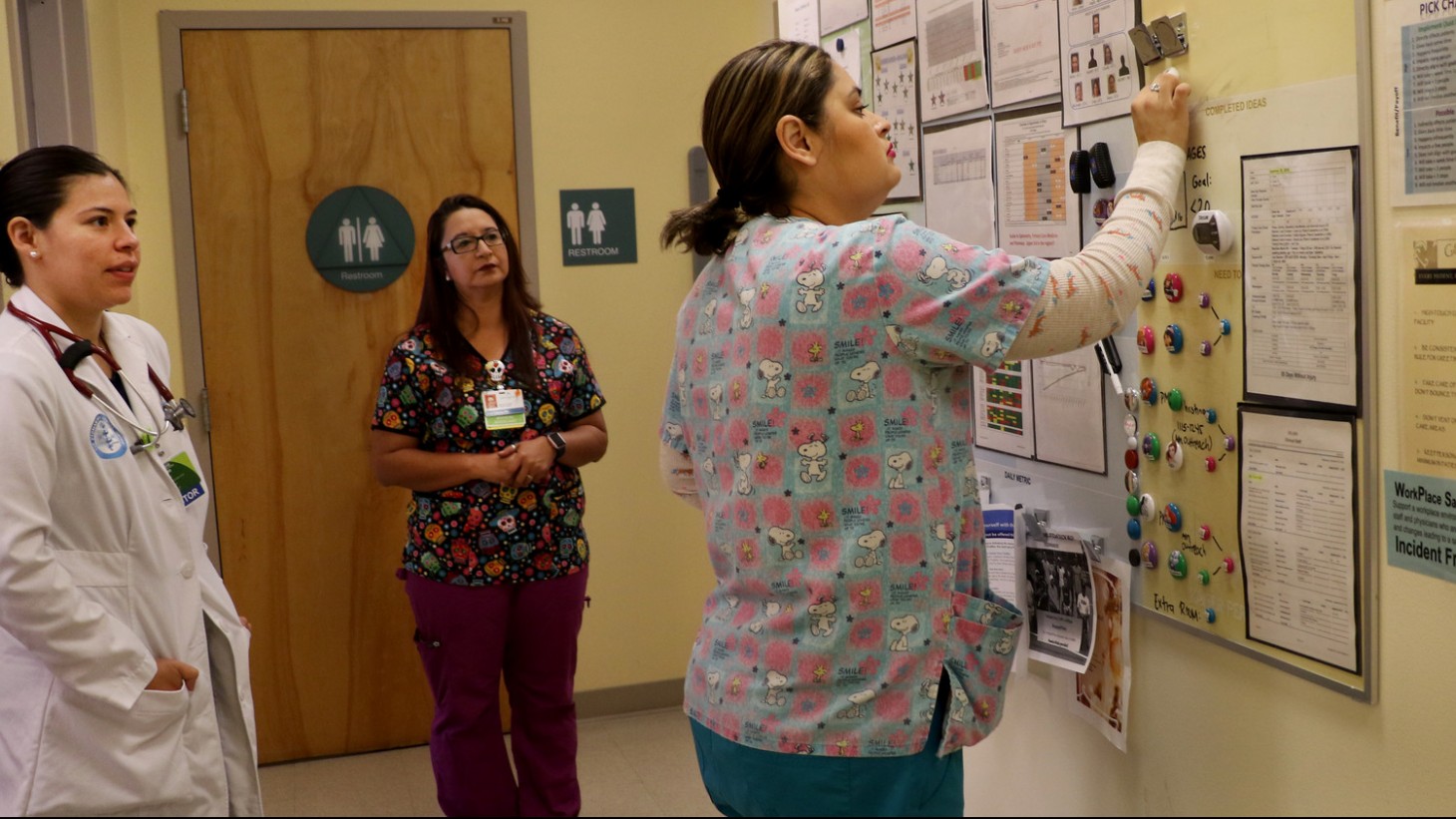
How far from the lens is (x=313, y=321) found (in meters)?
3.63

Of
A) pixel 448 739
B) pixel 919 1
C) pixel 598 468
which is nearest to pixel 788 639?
pixel 919 1

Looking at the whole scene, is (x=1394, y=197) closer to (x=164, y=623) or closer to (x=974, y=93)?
(x=974, y=93)

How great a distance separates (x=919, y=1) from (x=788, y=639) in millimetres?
1463

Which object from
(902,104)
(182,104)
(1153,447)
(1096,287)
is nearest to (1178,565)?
(1153,447)

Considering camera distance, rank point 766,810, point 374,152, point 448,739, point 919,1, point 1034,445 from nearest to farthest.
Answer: point 766,810 < point 1034,445 < point 919,1 < point 448,739 < point 374,152

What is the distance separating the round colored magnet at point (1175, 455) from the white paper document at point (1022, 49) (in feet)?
1.95

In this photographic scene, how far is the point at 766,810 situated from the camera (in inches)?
56.6

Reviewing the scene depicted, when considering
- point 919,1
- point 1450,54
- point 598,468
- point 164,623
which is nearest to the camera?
point 1450,54

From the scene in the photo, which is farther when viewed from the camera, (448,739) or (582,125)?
(582,125)

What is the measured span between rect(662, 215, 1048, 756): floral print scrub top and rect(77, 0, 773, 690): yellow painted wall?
2.48m

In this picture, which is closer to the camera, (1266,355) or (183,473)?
(1266,355)

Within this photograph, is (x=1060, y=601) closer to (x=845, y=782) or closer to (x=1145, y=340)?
(x=1145, y=340)

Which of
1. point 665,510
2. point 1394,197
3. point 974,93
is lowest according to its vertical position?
point 665,510

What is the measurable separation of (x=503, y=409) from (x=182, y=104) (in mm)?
1481
